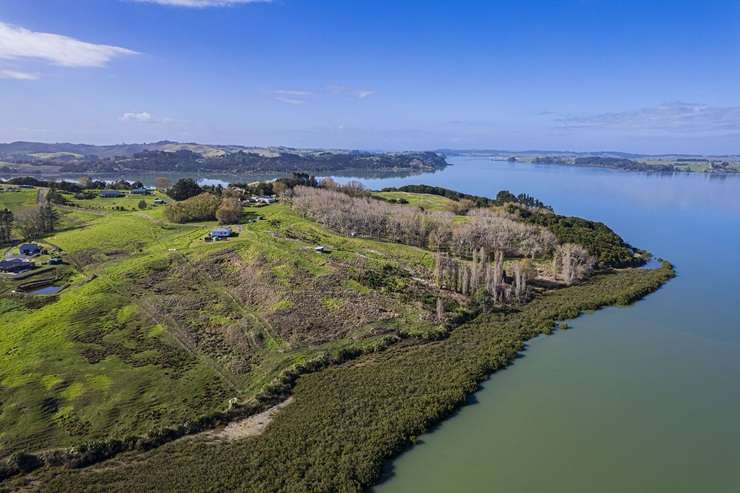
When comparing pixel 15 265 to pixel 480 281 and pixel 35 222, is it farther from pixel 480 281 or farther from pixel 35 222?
pixel 480 281

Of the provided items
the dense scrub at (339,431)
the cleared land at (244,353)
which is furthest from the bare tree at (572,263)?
the dense scrub at (339,431)

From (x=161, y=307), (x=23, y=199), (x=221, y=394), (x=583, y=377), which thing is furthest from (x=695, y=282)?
(x=23, y=199)

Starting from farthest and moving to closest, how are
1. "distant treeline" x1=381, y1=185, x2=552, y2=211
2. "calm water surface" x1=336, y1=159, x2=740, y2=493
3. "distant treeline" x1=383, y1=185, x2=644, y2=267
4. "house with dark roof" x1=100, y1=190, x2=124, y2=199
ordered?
"distant treeline" x1=381, y1=185, x2=552, y2=211 → "house with dark roof" x1=100, y1=190, x2=124, y2=199 → "distant treeline" x1=383, y1=185, x2=644, y2=267 → "calm water surface" x1=336, y1=159, x2=740, y2=493

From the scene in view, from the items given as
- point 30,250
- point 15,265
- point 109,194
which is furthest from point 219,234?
point 109,194

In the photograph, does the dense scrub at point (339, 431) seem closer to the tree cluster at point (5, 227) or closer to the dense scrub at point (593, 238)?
the dense scrub at point (593, 238)

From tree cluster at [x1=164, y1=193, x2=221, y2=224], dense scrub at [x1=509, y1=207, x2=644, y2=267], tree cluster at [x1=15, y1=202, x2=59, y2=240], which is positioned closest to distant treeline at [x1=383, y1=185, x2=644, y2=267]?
dense scrub at [x1=509, y1=207, x2=644, y2=267]

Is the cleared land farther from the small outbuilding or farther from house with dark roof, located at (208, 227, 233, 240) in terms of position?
the small outbuilding
